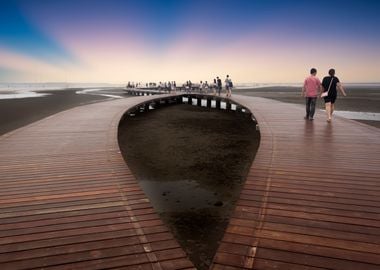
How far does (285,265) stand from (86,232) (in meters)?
2.35

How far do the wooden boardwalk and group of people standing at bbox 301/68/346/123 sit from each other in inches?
148

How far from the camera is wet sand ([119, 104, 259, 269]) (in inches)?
240

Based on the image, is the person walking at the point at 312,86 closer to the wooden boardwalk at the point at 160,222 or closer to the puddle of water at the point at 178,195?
the wooden boardwalk at the point at 160,222

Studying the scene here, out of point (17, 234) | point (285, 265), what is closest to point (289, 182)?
point (285, 265)

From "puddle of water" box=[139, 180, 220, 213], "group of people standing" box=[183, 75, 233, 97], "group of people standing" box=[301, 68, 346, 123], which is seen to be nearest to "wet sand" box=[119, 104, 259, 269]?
"puddle of water" box=[139, 180, 220, 213]

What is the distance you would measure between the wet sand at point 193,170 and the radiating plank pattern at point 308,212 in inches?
59.9

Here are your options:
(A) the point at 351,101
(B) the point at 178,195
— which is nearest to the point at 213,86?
(A) the point at 351,101

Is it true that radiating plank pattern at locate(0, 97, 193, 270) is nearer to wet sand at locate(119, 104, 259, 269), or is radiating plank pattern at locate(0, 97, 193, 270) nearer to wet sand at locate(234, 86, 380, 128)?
wet sand at locate(119, 104, 259, 269)

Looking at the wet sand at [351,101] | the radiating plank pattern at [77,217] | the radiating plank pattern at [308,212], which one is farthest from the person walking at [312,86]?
the wet sand at [351,101]

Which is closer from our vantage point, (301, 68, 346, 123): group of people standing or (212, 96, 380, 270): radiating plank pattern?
(212, 96, 380, 270): radiating plank pattern

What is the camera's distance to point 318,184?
513 cm

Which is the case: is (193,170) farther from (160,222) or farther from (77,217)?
(77,217)

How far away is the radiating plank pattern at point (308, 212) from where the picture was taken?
3123 millimetres

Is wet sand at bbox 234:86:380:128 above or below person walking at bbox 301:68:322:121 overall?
below
